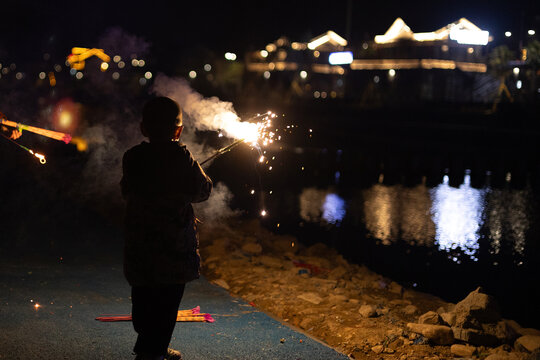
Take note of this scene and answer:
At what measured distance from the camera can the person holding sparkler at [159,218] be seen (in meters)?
3.27

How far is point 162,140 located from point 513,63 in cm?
4416

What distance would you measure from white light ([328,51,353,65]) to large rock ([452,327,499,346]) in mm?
62313

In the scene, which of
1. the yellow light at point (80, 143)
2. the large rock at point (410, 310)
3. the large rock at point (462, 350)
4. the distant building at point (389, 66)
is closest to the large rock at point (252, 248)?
the large rock at point (410, 310)

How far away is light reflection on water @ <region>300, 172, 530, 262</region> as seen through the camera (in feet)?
39.4

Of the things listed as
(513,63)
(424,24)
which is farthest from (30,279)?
(424,24)

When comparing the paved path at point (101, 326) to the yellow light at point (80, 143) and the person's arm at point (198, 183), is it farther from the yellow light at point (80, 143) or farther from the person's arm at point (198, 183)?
the yellow light at point (80, 143)

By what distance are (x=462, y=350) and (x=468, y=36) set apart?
5226 centimetres

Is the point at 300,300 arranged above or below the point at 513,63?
below

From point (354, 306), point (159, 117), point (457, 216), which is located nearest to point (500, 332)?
point (354, 306)

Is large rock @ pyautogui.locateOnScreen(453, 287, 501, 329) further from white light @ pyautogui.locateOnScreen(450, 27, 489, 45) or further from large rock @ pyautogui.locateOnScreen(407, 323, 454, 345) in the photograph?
white light @ pyautogui.locateOnScreen(450, 27, 489, 45)

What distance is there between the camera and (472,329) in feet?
18.0

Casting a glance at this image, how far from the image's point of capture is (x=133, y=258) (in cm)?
331

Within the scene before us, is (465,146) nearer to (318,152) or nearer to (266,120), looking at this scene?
(318,152)

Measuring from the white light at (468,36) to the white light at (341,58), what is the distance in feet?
45.1
